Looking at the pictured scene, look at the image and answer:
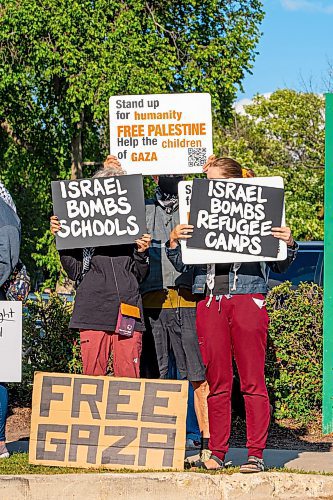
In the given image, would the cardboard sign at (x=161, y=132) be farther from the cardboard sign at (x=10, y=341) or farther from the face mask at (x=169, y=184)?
the cardboard sign at (x=10, y=341)

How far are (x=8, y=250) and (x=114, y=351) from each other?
3.31 ft

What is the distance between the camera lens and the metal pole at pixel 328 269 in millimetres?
8086

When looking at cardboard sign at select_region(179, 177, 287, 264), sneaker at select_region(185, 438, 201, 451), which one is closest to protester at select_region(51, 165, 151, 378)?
cardboard sign at select_region(179, 177, 287, 264)

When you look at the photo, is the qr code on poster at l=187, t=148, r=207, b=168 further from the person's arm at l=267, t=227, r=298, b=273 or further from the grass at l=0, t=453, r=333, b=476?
the grass at l=0, t=453, r=333, b=476

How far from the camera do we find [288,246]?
6.24 metres

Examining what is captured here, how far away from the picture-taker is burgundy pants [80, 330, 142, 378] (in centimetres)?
657

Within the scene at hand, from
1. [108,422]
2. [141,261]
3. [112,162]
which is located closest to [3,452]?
[108,422]

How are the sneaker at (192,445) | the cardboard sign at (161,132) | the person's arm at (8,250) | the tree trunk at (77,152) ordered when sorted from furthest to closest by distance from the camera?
the tree trunk at (77,152) → the cardboard sign at (161,132) → the sneaker at (192,445) → the person's arm at (8,250)

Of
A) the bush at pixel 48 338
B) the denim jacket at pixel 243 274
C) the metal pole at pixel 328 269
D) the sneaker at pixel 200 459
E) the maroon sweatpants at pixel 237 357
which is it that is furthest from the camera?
the bush at pixel 48 338

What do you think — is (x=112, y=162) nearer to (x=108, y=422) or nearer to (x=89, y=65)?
(x=108, y=422)

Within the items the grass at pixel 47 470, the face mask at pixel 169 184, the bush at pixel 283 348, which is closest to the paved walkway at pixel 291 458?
the grass at pixel 47 470

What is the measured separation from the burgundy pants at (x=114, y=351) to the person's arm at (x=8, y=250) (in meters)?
0.67

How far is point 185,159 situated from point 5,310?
5.85 ft

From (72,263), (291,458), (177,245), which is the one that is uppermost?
(177,245)
